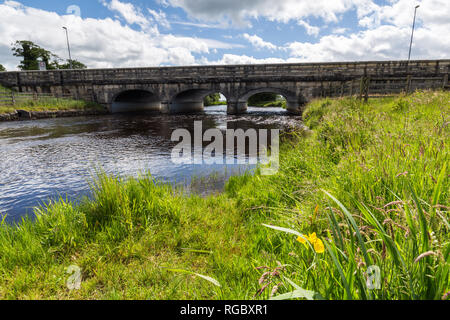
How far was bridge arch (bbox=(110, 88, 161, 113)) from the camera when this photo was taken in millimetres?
29578

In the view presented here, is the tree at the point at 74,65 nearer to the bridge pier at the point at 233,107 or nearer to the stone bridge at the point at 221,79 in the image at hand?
the stone bridge at the point at 221,79

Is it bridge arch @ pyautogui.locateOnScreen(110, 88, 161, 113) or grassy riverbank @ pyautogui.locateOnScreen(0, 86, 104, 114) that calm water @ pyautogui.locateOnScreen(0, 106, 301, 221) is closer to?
grassy riverbank @ pyautogui.locateOnScreen(0, 86, 104, 114)

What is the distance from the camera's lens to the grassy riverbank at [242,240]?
1.10m

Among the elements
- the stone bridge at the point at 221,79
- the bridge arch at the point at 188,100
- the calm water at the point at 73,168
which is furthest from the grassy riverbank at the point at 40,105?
the calm water at the point at 73,168

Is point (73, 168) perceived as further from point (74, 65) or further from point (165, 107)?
point (74, 65)

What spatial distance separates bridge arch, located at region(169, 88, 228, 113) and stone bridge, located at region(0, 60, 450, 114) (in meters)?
1.20

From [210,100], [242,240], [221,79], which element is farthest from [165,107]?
[210,100]

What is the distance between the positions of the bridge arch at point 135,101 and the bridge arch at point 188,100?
267cm

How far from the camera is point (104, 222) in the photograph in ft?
8.71

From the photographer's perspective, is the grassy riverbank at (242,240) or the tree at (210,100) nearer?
the grassy riverbank at (242,240)

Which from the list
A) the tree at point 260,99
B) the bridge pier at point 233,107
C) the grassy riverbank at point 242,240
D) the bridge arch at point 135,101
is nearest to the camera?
the grassy riverbank at point 242,240
